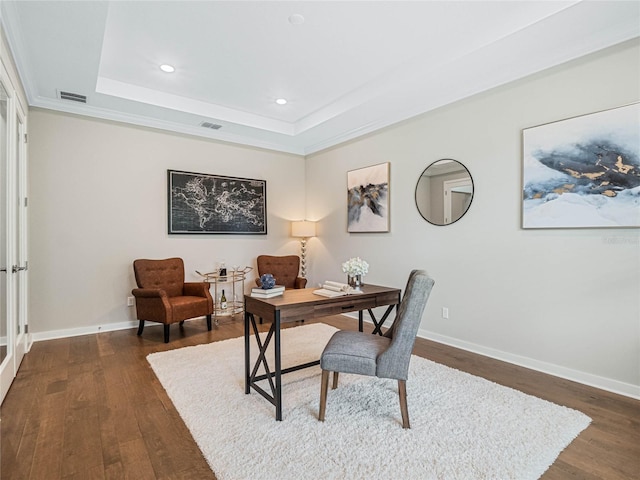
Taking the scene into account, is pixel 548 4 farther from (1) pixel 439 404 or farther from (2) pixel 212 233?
(2) pixel 212 233

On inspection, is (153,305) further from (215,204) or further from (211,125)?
(211,125)

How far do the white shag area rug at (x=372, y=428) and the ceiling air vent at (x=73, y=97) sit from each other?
3.11m

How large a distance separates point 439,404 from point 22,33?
4.18 meters

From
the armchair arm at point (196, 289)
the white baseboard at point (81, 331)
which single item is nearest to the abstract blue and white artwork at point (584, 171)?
the armchair arm at point (196, 289)

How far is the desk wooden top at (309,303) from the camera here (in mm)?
2326

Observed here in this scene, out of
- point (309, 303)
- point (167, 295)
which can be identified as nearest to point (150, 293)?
point (167, 295)

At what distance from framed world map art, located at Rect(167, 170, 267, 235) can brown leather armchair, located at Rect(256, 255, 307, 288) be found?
560mm

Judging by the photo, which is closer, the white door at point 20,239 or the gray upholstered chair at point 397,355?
the gray upholstered chair at point 397,355

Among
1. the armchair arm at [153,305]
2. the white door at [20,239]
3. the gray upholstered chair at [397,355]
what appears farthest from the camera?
the armchair arm at [153,305]

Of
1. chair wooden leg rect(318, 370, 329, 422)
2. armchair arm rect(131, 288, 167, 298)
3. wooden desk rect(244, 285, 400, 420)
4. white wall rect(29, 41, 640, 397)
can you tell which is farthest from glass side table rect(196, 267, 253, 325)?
chair wooden leg rect(318, 370, 329, 422)

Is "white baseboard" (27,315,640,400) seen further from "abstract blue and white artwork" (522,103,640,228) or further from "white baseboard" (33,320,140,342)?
"abstract blue and white artwork" (522,103,640,228)

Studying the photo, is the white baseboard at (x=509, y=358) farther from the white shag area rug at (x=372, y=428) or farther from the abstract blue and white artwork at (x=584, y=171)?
the abstract blue and white artwork at (x=584, y=171)

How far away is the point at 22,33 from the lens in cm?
263

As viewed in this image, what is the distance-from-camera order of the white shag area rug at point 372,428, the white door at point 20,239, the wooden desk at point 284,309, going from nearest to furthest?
the white shag area rug at point 372,428 < the wooden desk at point 284,309 < the white door at point 20,239
